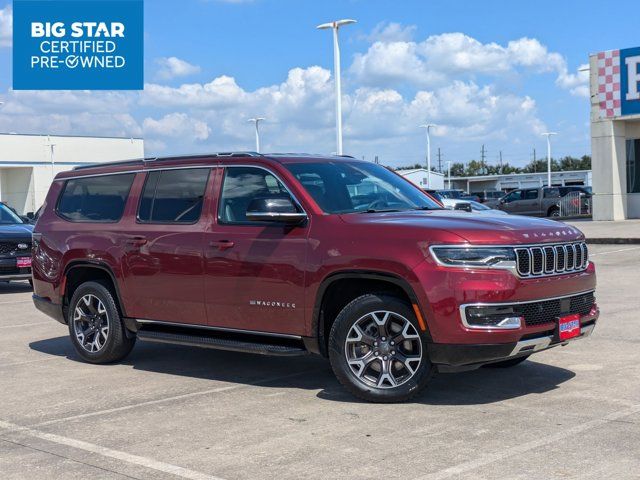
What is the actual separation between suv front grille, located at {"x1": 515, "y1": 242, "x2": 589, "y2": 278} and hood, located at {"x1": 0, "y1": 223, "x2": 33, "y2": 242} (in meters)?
11.5

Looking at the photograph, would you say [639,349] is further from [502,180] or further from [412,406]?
[502,180]

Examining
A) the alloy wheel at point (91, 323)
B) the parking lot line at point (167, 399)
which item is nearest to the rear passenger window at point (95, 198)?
the alloy wheel at point (91, 323)

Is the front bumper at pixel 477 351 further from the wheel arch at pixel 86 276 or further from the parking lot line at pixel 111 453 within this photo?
the wheel arch at pixel 86 276

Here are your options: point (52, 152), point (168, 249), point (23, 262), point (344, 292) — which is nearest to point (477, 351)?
point (344, 292)

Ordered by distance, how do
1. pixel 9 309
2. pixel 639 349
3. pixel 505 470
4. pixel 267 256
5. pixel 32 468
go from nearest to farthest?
pixel 505 470 → pixel 32 468 → pixel 267 256 → pixel 639 349 → pixel 9 309

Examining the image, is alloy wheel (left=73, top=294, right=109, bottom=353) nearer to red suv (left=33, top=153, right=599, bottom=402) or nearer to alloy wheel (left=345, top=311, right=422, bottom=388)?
red suv (left=33, top=153, right=599, bottom=402)

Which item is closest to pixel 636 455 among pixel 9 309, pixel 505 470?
pixel 505 470

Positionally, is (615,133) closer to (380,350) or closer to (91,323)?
(91,323)

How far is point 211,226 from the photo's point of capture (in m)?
7.52

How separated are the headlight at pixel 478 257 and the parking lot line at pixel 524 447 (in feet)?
3.88

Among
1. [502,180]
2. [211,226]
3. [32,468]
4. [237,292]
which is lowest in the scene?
[32,468]

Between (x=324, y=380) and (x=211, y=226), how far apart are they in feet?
5.34

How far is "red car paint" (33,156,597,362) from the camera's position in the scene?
242 inches

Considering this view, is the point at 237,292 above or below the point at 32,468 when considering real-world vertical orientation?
above
